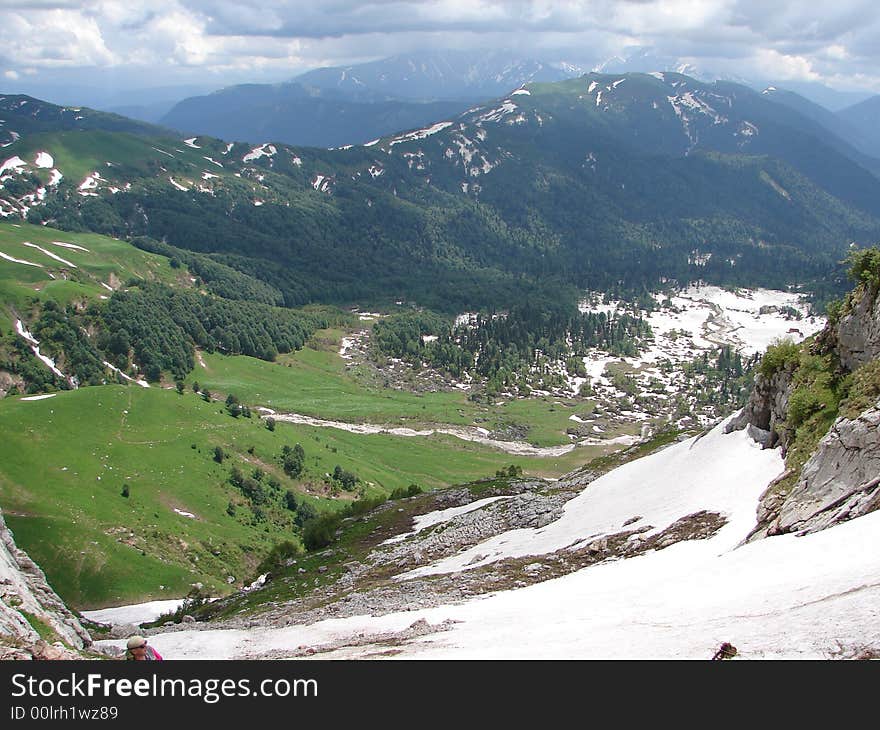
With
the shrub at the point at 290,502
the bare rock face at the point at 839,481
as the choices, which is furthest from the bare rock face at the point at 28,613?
the shrub at the point at 290,502

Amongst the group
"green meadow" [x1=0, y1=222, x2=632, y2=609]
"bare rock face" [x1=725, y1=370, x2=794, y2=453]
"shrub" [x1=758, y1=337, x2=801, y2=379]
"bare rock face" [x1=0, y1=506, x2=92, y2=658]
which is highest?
"shrub" [x1=758, y1=337, x2=801, y2=379]

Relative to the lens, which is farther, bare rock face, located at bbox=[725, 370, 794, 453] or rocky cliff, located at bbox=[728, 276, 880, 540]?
bare rock face, located at bbox=[725, 370, 794, 453]

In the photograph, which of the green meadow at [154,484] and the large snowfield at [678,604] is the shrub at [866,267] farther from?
the green meadow at [154,484]

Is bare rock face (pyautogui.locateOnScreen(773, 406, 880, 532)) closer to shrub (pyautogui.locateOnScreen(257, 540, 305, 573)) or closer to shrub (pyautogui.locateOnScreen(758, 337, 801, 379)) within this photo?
shrub (pyautogui.locateOnScreen(758, 337, 801, 379))

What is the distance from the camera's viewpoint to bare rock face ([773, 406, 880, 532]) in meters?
29.2

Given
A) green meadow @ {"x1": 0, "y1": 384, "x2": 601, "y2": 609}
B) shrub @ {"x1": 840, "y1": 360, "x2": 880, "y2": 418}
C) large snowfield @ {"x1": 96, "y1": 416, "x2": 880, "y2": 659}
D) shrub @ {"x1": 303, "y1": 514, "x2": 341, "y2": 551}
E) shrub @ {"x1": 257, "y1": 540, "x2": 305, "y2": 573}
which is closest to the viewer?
large snowfield @ {"x1": 96, "y1": 416, "x2": 880, "y2": 659}

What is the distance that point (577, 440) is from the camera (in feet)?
648

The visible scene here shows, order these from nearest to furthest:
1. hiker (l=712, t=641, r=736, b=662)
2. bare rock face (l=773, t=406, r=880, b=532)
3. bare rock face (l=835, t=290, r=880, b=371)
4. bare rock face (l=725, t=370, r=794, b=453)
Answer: hiker (l=712, t=641, r=736, b=662)
bare rock face (l=773, t=406, r=880, b=532)
bare rock face (l=835, t=290, r=880, b=371)
bare rock face (l=725, t=370, r=794, b=453)

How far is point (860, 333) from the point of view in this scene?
40344mm

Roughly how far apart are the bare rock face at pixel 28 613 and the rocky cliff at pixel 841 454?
3256cm

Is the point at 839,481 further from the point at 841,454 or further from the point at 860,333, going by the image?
the point at 860,333

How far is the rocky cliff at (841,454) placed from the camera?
2994cm

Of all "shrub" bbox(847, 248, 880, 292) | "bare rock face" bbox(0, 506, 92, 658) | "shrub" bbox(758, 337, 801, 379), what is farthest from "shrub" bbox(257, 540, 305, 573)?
"shrub" bbox(847, 248, 880, 292)
